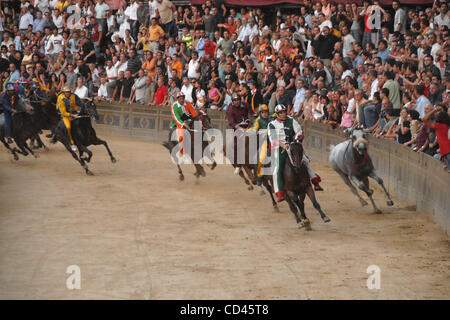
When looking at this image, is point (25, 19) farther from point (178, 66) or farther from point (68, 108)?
point (68, 108)

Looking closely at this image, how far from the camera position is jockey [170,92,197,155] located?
1906cm

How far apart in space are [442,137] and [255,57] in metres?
11.0

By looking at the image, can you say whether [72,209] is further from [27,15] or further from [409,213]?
[27,15]

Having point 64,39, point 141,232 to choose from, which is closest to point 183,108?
point 141,232

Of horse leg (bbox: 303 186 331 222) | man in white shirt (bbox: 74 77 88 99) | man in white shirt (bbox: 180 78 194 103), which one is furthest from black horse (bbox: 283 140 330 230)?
man in white shirt (bbox: 74 77 88 99)

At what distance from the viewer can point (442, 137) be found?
46.2 feet

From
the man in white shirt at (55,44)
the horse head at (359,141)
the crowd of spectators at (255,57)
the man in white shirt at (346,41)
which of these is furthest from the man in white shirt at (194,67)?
the horse head at (359,141)

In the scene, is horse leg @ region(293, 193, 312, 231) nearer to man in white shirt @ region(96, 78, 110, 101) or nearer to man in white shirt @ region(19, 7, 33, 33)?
man in white shirt @ region(96, 78, 110, 101)

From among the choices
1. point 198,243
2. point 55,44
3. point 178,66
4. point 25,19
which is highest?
point 25,19

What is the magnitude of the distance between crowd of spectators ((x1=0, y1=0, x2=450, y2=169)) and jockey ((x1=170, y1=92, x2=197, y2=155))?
3190mm

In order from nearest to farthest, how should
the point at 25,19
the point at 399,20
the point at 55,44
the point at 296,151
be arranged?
1. the point at 296,151
2. the point at 399,20
3. the point at 55,44
4. the point at 25,19

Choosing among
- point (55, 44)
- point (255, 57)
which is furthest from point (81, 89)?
point (255, 57)

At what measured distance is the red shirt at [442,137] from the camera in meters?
14.0

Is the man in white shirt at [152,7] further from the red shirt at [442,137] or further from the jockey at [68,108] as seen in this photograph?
the red shirt at [442,137]
